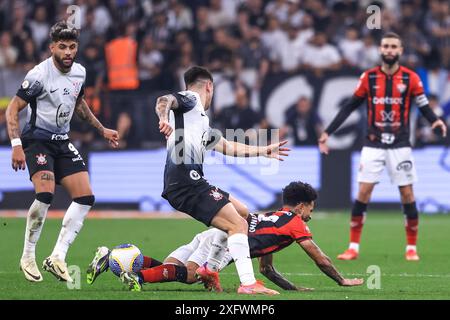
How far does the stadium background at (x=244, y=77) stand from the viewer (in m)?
20.7

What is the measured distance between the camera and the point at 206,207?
9.84 metres

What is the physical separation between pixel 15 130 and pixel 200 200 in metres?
2.14

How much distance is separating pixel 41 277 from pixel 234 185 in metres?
10.1

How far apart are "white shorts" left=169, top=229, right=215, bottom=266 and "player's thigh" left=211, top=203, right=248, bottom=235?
0.60 m

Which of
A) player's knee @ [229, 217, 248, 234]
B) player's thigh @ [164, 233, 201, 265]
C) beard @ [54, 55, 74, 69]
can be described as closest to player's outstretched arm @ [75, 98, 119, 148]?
beard @ [54, 55, 74, 69]

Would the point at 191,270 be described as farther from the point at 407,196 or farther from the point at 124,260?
the point at 407,196

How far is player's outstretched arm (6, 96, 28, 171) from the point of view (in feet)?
34.0

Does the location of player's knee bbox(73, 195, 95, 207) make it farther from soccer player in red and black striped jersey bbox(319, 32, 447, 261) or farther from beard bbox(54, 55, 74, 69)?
soccer player in red and black striped jersey bbox(319, 32, 447, 261)

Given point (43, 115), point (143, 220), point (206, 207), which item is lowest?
point (143, 220)

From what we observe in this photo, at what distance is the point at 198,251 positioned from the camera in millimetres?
10461

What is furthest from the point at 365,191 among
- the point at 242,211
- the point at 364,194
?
the point at 242,211

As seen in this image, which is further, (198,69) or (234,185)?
(234,185)
